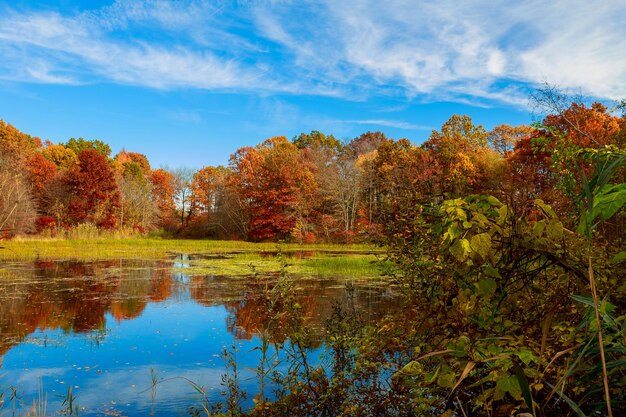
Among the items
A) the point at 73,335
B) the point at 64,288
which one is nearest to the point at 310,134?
the point at 64,288

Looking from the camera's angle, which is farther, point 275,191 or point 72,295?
point 275,191

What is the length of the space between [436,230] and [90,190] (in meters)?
36.1

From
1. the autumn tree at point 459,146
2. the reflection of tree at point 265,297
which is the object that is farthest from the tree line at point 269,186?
the reflection of tree at point 265,297

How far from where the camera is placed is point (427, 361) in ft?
10.6

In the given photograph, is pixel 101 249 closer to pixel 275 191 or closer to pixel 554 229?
pixel 275 191

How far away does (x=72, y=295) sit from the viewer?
10.5 metres

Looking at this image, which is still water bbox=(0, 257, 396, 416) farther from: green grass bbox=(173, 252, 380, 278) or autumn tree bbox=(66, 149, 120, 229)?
autumn tree bbox=(66, 149, 120, 229)

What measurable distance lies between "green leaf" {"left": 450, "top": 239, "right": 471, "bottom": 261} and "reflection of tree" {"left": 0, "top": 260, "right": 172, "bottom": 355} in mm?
6737

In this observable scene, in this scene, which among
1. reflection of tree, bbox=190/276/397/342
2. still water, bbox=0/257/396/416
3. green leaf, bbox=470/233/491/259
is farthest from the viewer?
reflection of tree, bbox=190/276/397/342

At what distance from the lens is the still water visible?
16.0ft

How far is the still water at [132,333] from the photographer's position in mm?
4891

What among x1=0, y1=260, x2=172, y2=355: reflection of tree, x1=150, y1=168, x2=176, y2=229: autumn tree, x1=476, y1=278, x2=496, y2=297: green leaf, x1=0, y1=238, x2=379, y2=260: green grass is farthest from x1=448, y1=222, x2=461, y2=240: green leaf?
x1=150, y1=168, x2=176, y2=229: autumn tree

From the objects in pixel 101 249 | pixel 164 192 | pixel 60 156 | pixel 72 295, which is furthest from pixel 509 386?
pixel 164 192

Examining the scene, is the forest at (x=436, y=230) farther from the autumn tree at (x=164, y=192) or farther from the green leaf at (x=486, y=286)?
the autumn tree at (x=164, y=192)
